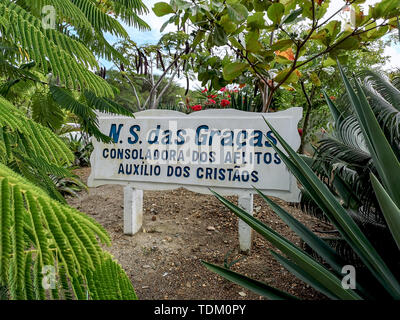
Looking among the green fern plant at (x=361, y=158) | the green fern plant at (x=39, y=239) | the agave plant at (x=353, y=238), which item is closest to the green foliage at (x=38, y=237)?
the green fern plant at (x=39, y=239)

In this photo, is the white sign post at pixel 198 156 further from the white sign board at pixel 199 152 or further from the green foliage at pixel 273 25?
the green foliage at pixel 273 25

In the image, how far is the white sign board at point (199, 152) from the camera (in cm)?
167

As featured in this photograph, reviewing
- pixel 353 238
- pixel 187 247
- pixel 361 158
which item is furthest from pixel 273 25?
pixel 187 247

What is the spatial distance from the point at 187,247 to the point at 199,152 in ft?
2.19

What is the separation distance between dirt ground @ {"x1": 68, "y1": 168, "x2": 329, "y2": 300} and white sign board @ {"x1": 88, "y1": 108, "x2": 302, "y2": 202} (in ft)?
1.35

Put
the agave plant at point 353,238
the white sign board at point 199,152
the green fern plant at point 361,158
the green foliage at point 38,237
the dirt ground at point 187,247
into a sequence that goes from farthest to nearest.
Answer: the white sign board at point 199,152, the dirt ground at point 187,247, the green fern plant at point 361,158, the agave plant at point 353,238, the green foliage at point 38,237

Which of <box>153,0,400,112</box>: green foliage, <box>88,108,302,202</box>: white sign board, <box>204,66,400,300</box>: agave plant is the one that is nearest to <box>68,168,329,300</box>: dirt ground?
<box>88,108,302,202</box>: white sign board

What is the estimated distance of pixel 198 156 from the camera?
179cm

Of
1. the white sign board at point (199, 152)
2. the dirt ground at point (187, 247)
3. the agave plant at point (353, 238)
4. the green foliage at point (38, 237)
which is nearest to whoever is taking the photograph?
the green foliage at point (38, 237)

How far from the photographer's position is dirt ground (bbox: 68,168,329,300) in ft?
4.78

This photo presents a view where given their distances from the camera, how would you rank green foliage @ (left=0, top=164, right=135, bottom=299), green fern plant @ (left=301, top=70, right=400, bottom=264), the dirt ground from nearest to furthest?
green foliage @ (left=0, top=164, right=135, bottom=299) < green fern plant @ (left=301, top=70, right=400, bottom=264) < the dirt ground

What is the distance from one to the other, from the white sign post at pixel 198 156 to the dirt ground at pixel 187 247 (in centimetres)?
16

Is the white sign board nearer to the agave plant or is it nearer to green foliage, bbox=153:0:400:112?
green foliage, bbox=153:0:400:112

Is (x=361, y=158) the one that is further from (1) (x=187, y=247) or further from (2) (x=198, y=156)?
(1) (x=187, y=247)
